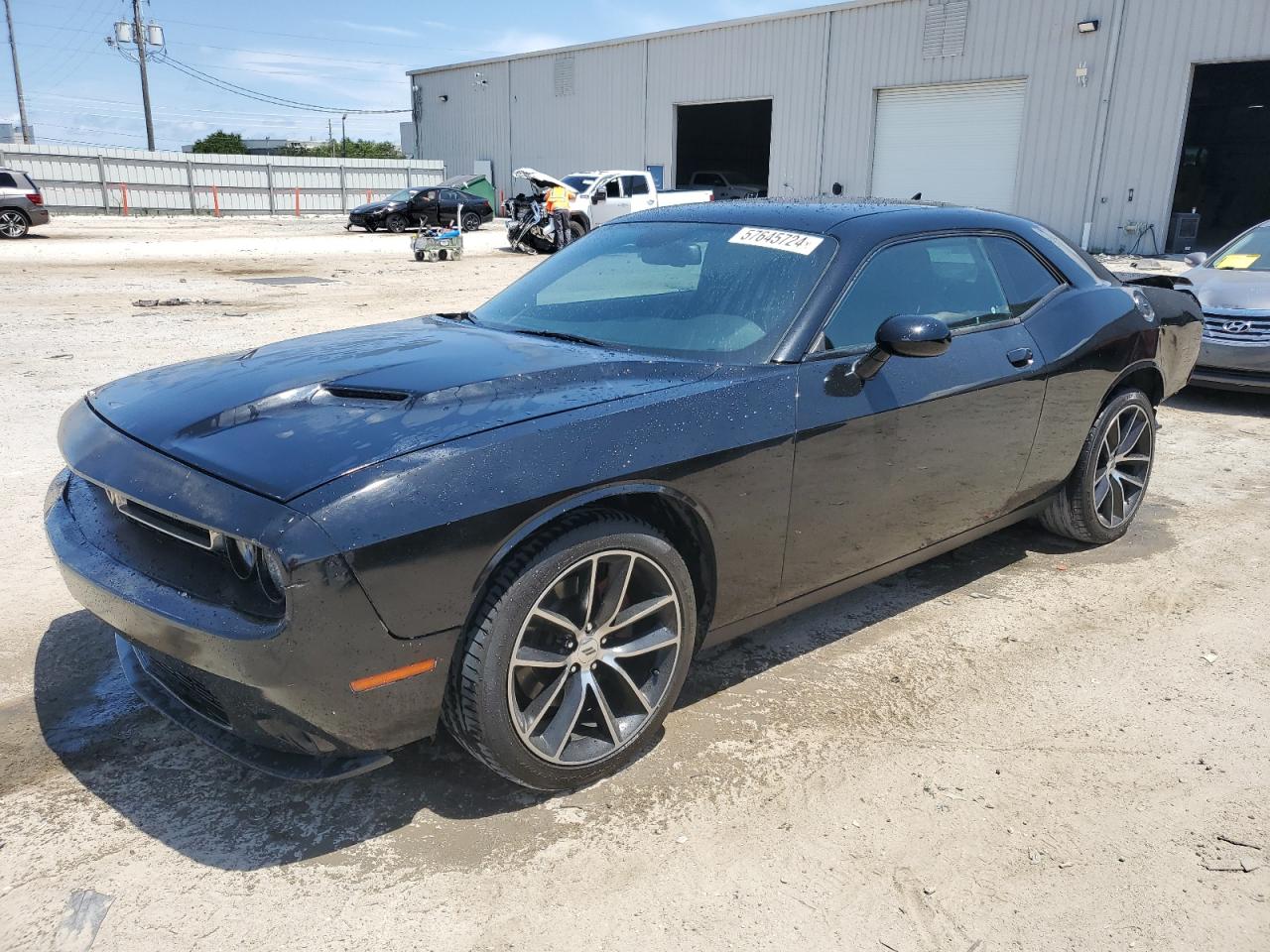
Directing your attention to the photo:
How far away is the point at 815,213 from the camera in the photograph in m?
3.48

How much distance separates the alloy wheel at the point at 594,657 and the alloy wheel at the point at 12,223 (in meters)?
24.8

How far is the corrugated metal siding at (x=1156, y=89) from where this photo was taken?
64.0 feet

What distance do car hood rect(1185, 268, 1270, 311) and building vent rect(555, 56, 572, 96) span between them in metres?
31.3

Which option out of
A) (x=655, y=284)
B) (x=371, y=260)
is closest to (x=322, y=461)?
(x=655, y=284)

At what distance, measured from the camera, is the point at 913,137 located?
2523 centimetres

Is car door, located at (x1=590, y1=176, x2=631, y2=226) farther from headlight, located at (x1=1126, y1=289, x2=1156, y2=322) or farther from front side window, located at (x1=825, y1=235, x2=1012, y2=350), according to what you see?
front side window, located at (x1=825, y1=235, x2=1012, y2=350)

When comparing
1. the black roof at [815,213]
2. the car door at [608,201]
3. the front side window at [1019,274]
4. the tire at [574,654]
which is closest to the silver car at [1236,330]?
the front side window at [1019,274]

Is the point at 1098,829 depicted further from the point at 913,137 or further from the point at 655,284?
the point at 913,137

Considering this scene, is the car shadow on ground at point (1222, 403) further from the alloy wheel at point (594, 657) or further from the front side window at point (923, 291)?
the alloy wheel at point (594, 657)

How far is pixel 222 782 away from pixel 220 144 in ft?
252

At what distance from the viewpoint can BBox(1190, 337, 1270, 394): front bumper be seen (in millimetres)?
7062

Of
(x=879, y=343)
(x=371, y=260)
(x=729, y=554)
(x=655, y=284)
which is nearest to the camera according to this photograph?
(x=729, y=554)

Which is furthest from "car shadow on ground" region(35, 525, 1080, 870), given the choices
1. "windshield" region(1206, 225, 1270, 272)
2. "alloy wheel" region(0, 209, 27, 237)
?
"alloy wheel" region(0, 209, 27, 237)

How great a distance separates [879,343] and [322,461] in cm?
174
